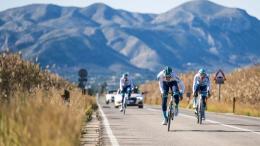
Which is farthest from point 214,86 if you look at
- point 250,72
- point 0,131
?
point 0,131

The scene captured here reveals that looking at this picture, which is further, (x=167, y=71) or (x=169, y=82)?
(x=169, y=82)

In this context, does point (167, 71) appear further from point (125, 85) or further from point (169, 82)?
point (125, 85)

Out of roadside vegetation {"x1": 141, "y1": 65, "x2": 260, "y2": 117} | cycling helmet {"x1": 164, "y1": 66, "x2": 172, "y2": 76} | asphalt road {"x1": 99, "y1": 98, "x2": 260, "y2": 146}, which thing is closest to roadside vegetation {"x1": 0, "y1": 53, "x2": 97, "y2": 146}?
asphalt road {"x1": 99, "y1": 98, "x2": 260, "y2": 146}

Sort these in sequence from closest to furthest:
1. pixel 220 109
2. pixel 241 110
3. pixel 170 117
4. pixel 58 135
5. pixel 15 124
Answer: pixel 58 135
pixel 15 124
pixel 170 117
pixel 241 110
pixel 220 109

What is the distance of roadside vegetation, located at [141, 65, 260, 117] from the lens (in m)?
40.3

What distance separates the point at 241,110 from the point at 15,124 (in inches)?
1132

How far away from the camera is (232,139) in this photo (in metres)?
17.5

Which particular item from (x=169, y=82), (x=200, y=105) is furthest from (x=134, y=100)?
(x=169, y=82)

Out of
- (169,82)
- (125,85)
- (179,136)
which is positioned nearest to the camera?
(179,136)

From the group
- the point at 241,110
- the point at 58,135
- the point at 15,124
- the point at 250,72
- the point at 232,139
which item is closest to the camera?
the point at 58,135

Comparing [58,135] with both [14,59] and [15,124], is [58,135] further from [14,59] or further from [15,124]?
[14,59]

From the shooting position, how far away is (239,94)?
51.8m

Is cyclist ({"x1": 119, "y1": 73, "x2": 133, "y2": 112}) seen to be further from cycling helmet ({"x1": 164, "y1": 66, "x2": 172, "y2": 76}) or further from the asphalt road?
cycling helmet ({"x1": 164, "y1": 66, "x2": 172, "y2": 76})

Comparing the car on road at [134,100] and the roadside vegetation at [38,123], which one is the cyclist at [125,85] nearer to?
the car on road at [134,100]
